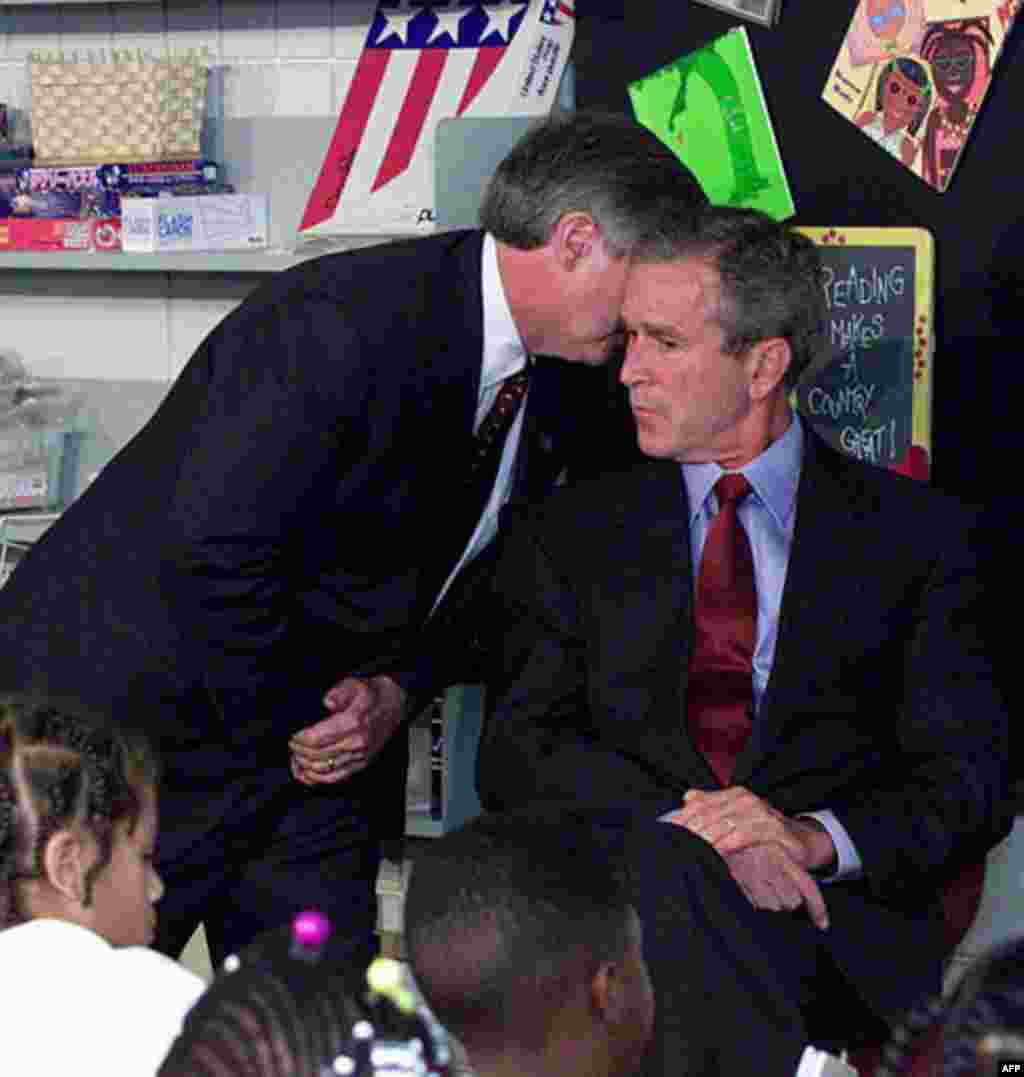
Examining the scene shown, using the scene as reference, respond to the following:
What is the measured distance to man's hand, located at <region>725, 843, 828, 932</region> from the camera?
232 centimetres

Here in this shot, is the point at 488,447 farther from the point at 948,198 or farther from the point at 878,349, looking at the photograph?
the point at 948,198

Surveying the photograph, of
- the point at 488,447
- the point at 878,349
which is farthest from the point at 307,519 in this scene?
the point at 878,349

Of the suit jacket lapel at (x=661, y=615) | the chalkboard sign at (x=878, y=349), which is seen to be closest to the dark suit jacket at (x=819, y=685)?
the suit jacket lapel at (x=661, y=615)

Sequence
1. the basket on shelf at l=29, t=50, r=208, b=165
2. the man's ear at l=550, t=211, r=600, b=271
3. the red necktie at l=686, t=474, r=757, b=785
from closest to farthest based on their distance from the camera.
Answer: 1. the man's ear at l=550, t=211, r=600, b=271
2. the red necktie at l=686, t=474, r=757, b=785
3. the basket on shelf at l=29, t=50, r=208, b=165

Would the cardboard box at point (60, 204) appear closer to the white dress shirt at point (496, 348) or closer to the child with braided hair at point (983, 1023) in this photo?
the white dress shirt at point (496, 348)

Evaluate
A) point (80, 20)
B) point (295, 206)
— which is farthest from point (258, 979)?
point (80, 20)

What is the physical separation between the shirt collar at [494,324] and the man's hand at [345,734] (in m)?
0.45

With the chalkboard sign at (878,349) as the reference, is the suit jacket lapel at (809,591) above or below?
below

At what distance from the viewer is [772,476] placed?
8.51 feet

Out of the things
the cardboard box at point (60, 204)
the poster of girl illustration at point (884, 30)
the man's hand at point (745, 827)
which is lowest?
the man's hand at point (745, 827)

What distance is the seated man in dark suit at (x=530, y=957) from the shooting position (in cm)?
153

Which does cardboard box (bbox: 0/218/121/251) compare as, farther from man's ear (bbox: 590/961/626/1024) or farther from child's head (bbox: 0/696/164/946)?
man's ear (bbox: 590/961/626/1024)

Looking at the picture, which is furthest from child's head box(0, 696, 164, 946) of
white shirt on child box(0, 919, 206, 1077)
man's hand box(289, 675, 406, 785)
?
man's hand box(289, 675, 406, 785)

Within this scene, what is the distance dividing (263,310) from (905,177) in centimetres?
122
